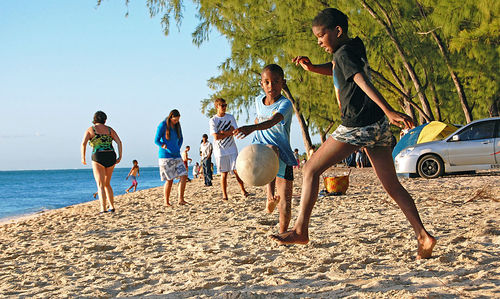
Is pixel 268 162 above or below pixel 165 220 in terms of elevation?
above

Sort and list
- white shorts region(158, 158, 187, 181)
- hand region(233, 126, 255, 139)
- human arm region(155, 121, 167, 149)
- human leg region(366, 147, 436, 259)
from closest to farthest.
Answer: human leg region(366, 147, 436, 259)
hand region(233, 126, 255, 139)
human arm region(155, 121, 167, 149)
white shorts region(158, 158, 187, 181)

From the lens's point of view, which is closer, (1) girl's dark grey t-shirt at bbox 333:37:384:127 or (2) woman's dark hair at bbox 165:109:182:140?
(1) girl's dark grey t-shirt at bbox 333:37:384:127

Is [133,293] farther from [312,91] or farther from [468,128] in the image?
[312,91]

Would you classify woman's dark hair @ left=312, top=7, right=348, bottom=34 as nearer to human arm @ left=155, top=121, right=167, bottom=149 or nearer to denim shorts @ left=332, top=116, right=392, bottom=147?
denim shorts @ left=332, top=116, right=392, bottom=147

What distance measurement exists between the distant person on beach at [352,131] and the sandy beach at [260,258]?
14.9 inches

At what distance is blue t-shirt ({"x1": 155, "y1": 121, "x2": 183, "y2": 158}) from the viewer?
9406mm

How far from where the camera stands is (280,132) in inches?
188

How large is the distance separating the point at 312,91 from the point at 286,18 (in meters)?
10.4

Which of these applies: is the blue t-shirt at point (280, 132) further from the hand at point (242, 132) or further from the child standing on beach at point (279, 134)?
the hand at point (242, 132)

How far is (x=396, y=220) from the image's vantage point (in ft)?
19.9

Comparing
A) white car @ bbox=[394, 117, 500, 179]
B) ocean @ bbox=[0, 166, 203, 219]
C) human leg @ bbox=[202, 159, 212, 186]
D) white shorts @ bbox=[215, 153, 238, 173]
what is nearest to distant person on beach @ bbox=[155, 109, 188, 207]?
white shorts @ bbox=[215, 153, 238, 173]

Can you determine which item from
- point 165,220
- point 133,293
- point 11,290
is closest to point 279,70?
point 133,293

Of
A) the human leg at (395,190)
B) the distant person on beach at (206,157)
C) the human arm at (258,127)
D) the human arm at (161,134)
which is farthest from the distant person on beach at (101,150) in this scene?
the distant person on beach at (206,157)

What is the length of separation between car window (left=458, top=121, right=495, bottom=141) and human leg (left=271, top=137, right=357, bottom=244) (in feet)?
36.3
